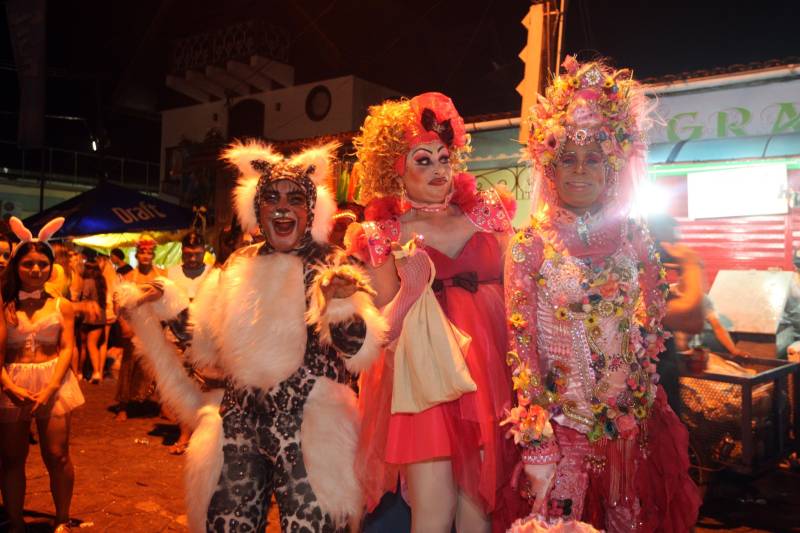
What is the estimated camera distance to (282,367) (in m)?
2.93

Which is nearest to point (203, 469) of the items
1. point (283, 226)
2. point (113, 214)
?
point (283, 226)

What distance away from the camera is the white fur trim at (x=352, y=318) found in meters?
2.91

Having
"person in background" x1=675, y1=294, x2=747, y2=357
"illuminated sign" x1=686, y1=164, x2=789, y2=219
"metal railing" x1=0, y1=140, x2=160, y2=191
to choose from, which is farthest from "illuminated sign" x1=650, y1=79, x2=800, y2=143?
"metal railing" x1=0, y1=140, x2=160, y2=191

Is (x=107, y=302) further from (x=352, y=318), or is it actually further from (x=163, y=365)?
(x=352, y=318)

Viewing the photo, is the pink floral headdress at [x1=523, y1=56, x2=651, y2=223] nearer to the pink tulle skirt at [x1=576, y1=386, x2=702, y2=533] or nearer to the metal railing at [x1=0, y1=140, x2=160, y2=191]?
the pink tulle skirt at [x1=576, y1=386, x2=702, y2=533]

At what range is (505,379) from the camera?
10.2 ft

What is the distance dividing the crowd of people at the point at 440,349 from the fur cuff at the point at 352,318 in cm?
1

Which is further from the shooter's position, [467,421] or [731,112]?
[731,112]

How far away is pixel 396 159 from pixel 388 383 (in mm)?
1187

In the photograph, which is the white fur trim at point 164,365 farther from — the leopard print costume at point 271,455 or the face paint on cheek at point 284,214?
the face paint on cheek at point 284,214

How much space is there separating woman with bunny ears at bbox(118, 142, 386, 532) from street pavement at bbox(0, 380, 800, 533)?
235cm

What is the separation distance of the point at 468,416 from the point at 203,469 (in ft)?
3.99

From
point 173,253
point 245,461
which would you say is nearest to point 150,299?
point 245,461

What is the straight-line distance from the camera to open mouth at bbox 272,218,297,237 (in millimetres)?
3137
